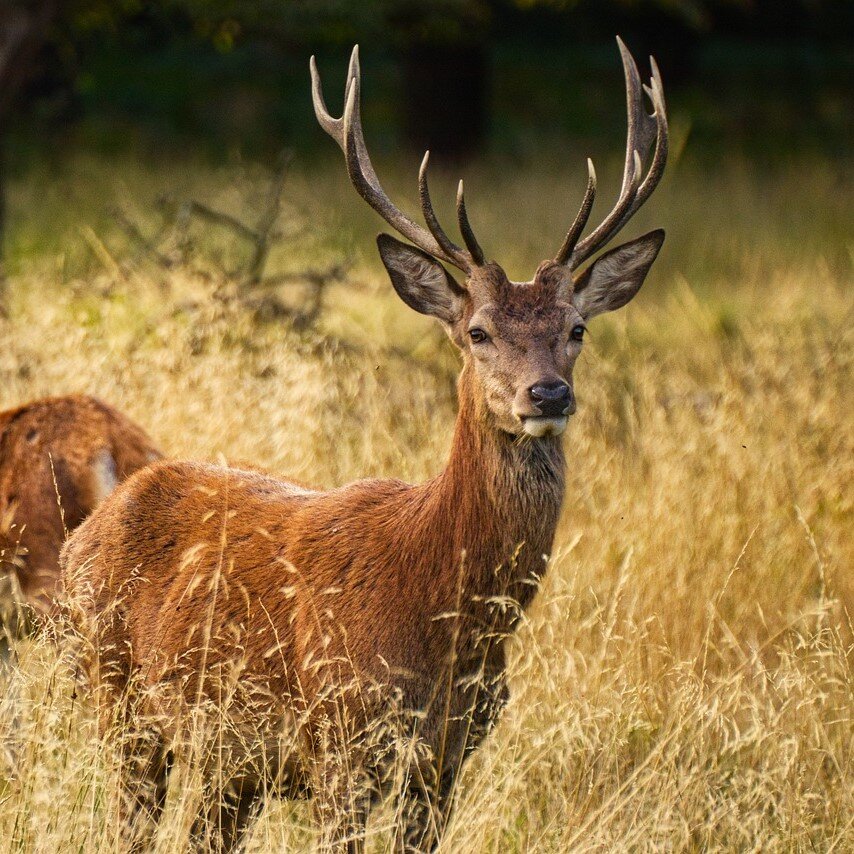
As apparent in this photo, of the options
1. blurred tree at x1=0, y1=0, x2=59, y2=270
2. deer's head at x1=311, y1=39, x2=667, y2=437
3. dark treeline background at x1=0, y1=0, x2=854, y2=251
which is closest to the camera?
deer's head at x1=311, y1=39, x2=667, y2=437

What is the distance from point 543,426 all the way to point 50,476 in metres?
1.98

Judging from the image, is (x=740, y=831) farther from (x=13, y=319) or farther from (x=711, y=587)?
(x=13, y=319)

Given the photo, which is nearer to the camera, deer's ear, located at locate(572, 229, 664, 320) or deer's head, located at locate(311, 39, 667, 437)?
deer's head, located at locate(311, 39, 667, 437)

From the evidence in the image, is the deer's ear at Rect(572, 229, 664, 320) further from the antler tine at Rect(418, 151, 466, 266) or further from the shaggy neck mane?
the shaggy neck mane

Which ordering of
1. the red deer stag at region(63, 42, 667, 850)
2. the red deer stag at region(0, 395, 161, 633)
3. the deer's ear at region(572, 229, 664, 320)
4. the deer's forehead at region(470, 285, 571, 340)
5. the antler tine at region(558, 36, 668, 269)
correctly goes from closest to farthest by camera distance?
1. the red deer stag at region(63, 42, 667, 850)
2. the deer's forehead at region(470, 285, 571, 340)
3. the antler tine at region(558, 36, 668, 269)
4. the deer's ear at region(572, 229, 664, 320)
5. the red deer stag at region(0, 395, 161, 633)

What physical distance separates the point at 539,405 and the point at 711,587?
6.12 feet

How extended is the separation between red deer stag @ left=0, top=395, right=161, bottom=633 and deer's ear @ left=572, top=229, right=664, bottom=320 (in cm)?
164

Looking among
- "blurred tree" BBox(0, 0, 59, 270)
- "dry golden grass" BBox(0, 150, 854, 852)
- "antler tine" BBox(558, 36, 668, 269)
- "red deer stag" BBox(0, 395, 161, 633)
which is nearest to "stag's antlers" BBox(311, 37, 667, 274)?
"antler tine" BBox(558, 36, 668, 269)

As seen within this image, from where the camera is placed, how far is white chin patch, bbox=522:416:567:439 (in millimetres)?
3607

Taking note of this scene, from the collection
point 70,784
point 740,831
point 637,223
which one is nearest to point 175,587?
point 70,784

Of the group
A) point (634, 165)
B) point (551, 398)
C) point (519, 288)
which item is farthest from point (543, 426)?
point (634, 165)

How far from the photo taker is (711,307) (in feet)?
29.7

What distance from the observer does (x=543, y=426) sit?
3607 mm

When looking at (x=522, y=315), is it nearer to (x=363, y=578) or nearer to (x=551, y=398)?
(x=551, y=398)
